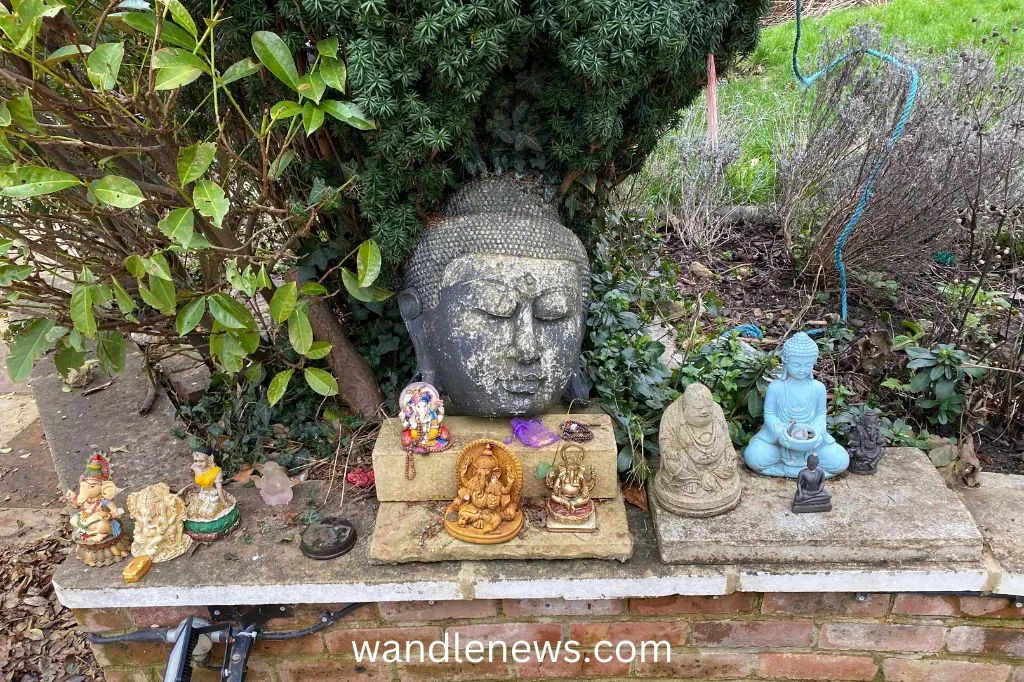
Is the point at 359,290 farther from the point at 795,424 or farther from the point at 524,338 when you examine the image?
the point at 795,424

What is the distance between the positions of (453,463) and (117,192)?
1267mm

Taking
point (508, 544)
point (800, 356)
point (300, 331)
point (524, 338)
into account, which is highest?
point (300, 331)

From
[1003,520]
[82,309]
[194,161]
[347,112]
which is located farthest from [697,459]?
[82,309]

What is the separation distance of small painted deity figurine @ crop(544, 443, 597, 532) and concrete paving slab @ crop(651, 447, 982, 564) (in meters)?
0.24

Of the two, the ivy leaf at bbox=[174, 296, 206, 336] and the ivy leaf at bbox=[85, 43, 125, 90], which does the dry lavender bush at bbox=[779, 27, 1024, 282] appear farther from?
the ivy leaf at bbox=[85, 43, 125, 90]

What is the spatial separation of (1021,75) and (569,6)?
329 cm

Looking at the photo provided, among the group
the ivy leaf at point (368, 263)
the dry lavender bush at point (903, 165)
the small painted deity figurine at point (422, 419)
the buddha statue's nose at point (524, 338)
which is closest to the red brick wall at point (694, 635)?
the small painted deity figurine at point (422, 419)

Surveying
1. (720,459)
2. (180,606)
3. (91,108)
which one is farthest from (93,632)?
(720,459)

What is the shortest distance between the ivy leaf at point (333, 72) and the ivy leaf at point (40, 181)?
71cm

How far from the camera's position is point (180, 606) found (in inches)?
89.4

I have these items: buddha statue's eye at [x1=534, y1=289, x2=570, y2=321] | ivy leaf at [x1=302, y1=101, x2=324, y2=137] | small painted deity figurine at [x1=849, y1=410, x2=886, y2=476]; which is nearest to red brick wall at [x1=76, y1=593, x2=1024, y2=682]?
small painted deity figurine at [x1=849, y1=410, x2=886, y2=476]

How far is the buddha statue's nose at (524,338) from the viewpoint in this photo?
2246 millimetres

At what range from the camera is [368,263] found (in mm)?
2146

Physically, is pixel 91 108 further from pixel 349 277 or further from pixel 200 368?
pixel 200 368
